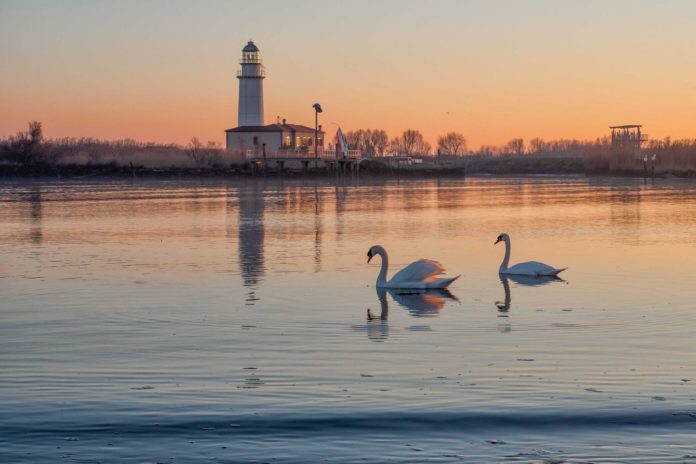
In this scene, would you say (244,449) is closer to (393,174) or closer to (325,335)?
(325,335)

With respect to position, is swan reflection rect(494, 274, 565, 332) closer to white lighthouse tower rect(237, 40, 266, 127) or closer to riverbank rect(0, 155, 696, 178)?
riverbank rect(0, 155, 696, 178)

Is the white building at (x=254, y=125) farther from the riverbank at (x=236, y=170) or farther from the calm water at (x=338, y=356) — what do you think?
the calm water at (x=338, y=356)

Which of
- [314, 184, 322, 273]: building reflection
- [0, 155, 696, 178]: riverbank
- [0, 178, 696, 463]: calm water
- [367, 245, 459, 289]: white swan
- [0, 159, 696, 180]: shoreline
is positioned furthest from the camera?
[0, 159, 696, 180]: shoreline

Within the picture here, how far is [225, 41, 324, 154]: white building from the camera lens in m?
93.2

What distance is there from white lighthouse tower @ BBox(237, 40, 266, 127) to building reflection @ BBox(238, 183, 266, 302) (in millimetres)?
55085

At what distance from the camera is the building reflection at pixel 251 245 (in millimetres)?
16513

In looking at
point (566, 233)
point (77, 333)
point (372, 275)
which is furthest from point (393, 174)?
point (77, 333)

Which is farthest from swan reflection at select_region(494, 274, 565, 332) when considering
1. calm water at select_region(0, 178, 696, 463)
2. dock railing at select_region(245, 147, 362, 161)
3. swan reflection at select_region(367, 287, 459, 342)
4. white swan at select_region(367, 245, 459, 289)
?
dock railing at select_region(245, 147, 362, 161)

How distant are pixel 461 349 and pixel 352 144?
14119 centimetres

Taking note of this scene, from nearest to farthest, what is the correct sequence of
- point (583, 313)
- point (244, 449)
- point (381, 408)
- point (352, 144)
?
point (244, 449), point (381, 408), point (583, 313), point (352, 144)

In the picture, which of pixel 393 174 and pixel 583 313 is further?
pixel 393 174

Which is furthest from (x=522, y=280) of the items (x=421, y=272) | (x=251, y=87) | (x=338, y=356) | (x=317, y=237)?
(x=251, y=87)

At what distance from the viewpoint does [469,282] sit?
1595cm

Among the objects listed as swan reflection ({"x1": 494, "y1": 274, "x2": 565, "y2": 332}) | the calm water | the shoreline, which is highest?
the shoreline
